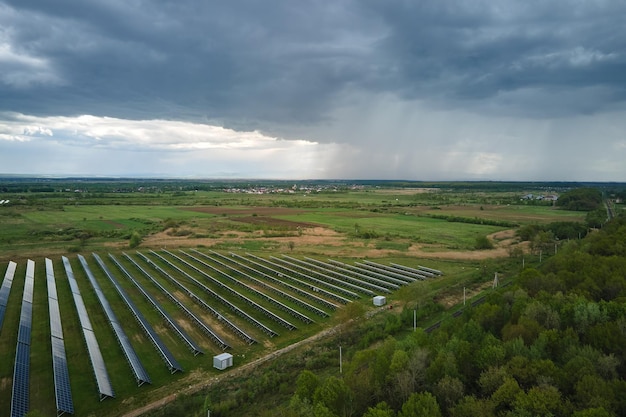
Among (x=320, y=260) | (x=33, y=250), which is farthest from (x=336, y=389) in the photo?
(x=33, y=250)

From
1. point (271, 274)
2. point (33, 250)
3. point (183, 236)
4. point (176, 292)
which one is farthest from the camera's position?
point (183, 236)

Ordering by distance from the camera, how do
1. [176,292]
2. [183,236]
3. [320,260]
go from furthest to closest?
[183,236]
[320,260]
[176,292]

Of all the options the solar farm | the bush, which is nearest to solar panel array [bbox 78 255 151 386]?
the solar farm

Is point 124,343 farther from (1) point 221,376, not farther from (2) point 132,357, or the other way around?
(1) point 221,376

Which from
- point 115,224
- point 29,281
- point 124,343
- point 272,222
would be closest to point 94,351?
point 124,343

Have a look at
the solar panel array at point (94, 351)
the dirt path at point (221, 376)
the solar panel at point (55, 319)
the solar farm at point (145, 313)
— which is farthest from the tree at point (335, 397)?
the solar panel at point (55, 319)

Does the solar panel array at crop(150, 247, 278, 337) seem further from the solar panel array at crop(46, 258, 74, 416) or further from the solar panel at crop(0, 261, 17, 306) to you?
the solar panel at crop(0, 261, 17, 306)

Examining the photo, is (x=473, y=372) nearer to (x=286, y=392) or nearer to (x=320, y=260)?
(x=286, y=392)
